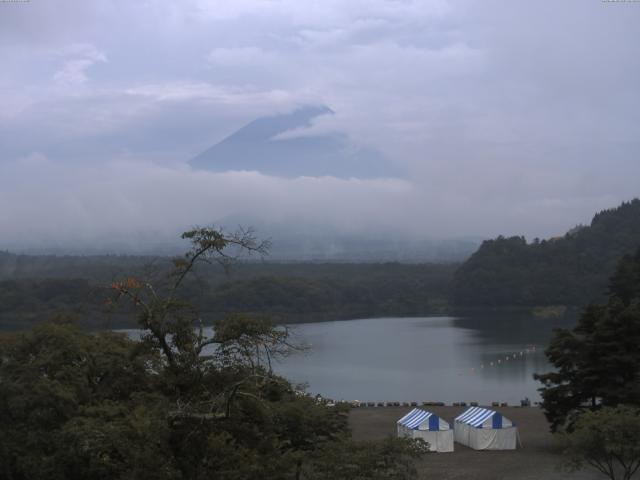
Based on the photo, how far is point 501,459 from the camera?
13.5 metres

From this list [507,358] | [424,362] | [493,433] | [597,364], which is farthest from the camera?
[507,358]

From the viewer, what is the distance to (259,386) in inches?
223

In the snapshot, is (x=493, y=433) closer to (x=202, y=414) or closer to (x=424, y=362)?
(x=202, y=414)

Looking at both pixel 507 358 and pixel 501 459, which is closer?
pixel 501 459

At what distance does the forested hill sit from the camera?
64.0 metres

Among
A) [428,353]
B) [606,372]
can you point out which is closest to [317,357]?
[428,353]

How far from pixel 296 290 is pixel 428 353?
27.4 m

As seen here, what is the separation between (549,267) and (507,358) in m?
37.4

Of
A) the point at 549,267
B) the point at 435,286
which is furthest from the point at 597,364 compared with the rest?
the point at 435,286

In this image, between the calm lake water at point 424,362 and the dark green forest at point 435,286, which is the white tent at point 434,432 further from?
the dark green forest at point 435,286

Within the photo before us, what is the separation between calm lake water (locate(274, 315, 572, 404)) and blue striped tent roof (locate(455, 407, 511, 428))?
6629 millimetres

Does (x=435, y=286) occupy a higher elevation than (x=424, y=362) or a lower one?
higher

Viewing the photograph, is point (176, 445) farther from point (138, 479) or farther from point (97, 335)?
point (97, 335)

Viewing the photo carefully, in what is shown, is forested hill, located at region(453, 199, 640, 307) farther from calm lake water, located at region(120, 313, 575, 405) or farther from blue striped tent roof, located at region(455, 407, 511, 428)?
blue striped tent roof, located at region(455, 407, 511, 428)
